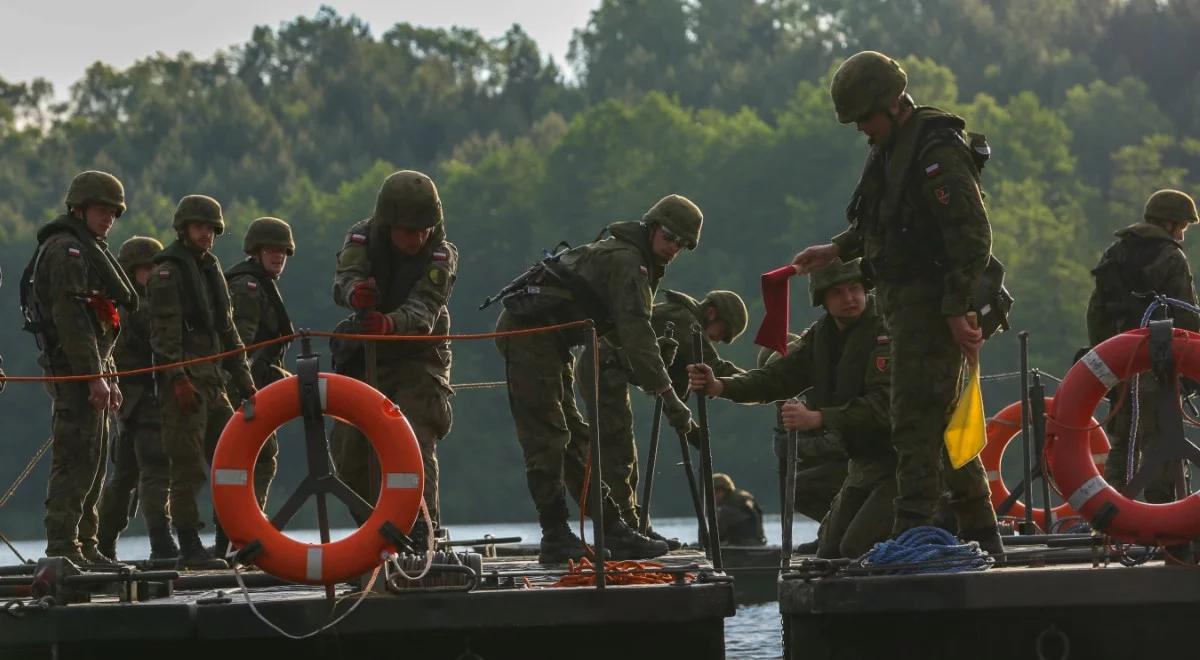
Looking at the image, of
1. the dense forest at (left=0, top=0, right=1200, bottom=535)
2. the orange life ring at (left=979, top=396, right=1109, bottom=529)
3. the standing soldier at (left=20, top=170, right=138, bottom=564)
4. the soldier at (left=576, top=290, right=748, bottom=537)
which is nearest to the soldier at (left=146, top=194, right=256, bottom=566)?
the standing soldier at (left=20, top=170, right=138, bottom=564)

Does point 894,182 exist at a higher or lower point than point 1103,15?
lower

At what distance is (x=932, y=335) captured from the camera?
10.0 m

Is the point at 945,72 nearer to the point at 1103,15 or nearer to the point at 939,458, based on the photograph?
the point at 1103,15

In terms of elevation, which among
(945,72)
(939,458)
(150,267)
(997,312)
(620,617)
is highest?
(945,72)

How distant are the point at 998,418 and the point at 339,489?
22.4 feet

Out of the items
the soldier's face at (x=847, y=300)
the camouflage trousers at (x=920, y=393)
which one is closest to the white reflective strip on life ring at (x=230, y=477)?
the camouflage trousers at (x=920, y=393)

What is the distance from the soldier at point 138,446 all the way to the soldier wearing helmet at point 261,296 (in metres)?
0.54

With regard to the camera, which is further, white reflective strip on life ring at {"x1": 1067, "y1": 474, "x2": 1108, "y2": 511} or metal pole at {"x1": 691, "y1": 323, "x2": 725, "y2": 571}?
metal pole at {"x1": 691, "y1": 323, "x2": 725, "y2": 571}

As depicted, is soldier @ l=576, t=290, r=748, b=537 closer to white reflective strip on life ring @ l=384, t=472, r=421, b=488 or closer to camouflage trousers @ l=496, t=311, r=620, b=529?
camouflage trousers @ l=496, t=311, r=620, b=529

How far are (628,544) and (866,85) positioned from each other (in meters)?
3.28

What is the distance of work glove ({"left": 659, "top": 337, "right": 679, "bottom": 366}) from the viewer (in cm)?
1363

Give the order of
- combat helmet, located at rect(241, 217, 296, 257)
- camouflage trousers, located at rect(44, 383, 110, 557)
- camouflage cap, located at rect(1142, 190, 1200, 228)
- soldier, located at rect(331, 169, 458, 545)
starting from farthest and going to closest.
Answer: combat helmet, located at rect(241, 217, 296, 257), camouflage cap, located at rect(1142, 190, 1200, 228), camouflage trousers, located at rect(44, 383, 110, 557), soldier, located at rect(331, 169, 458, 545)

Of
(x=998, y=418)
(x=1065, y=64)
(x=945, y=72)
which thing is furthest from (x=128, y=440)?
(x=1065, y=64)

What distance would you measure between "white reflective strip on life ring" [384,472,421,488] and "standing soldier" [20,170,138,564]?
11.6 feet
